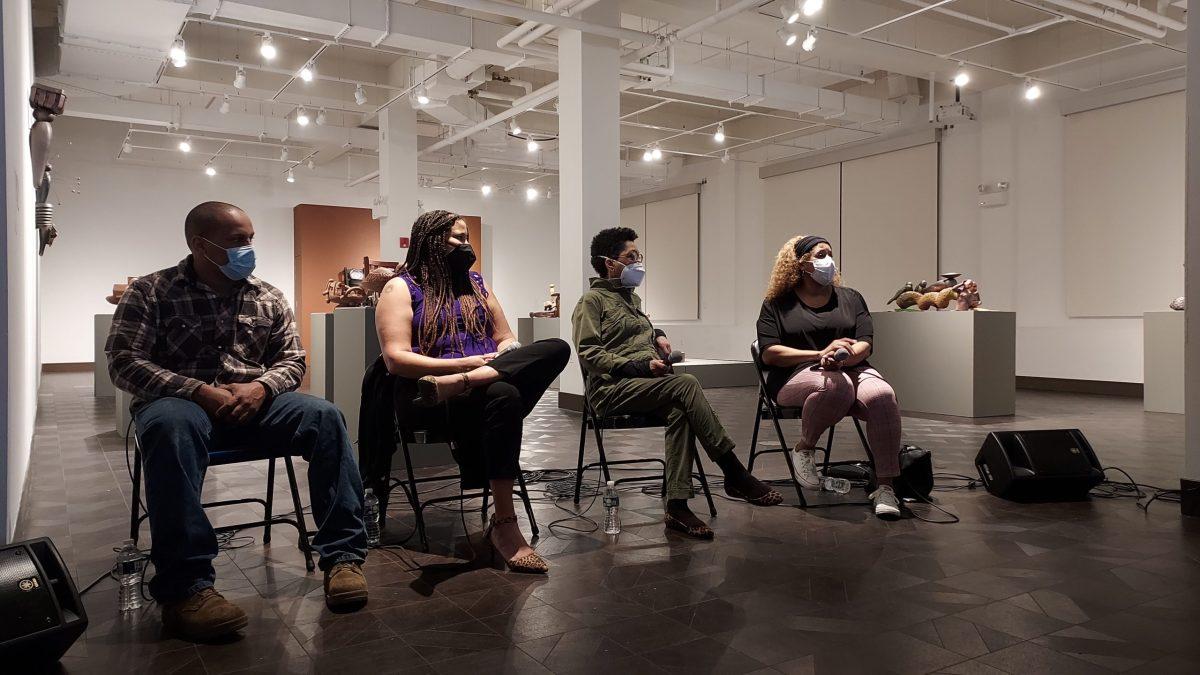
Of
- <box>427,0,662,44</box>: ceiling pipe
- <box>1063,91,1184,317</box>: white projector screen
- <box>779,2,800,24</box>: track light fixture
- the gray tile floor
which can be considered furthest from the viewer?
<box>1063,91,1184,317</box>: white projector screen

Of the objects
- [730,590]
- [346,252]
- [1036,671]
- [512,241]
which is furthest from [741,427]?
[512,241]

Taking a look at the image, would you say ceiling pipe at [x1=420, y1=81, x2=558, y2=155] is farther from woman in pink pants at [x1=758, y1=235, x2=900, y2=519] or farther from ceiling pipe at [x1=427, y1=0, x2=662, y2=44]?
woman in pink pants at [x1=758, y1=235, x2=900, y2=519]

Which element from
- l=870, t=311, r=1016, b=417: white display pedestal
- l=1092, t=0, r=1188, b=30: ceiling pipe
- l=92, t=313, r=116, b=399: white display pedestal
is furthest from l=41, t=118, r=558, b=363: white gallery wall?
l=1092, t=0, r=1188, b=30: ceiling pipe

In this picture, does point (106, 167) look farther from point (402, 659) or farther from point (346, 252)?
point (402, 659)

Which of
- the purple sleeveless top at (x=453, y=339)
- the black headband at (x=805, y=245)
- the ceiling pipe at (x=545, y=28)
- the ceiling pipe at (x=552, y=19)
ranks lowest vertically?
the purple sleeveless top at (x=453, y=339)

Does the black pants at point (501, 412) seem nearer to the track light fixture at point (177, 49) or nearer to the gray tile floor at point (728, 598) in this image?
the gray tile floor at point (728, 598)

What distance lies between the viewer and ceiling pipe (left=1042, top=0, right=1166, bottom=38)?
704 centimetres

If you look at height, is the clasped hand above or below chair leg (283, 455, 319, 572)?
above

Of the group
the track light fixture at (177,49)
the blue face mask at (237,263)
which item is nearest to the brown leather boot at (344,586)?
the blue face mask at (237,263)

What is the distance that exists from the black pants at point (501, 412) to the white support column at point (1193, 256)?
250cm

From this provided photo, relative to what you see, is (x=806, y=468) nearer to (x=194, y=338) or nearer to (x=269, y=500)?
(x=269, y=500)

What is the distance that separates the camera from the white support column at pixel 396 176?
1085cm

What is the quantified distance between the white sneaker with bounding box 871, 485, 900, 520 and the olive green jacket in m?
1.04

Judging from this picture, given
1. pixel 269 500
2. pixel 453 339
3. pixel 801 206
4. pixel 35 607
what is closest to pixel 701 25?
pixel 453 339
